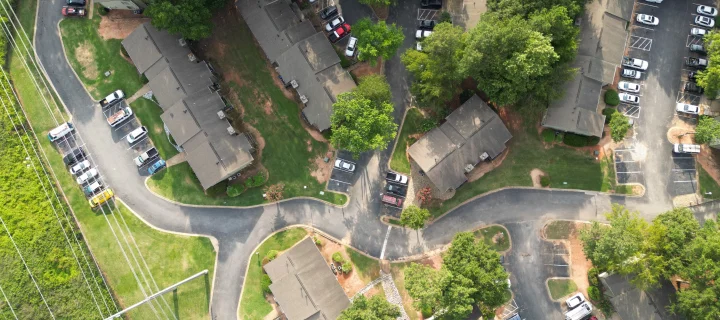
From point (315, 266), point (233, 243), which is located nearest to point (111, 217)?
point (233, 243)

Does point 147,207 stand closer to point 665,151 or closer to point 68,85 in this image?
point 68,85

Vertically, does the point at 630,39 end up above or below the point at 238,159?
below

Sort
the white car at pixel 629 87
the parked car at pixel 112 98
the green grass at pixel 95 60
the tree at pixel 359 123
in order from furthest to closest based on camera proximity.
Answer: the green grass at pixel 95 60, the parked car at pixel 112 98, the white car at pixel 629 87, the tree at pixel 359 123

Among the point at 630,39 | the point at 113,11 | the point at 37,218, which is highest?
the point at 113,11

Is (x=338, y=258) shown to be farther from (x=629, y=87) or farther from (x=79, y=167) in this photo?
(x=629, y=87)

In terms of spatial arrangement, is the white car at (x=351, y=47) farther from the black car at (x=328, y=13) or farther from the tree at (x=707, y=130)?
the tree at (x=707, y=130)

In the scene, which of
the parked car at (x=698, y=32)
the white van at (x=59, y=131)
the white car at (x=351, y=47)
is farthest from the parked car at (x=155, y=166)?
the parked car at (x=698, y=32)

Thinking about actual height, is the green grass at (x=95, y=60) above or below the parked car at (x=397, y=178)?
above

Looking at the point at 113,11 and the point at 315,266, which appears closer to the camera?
the point at 315,266
